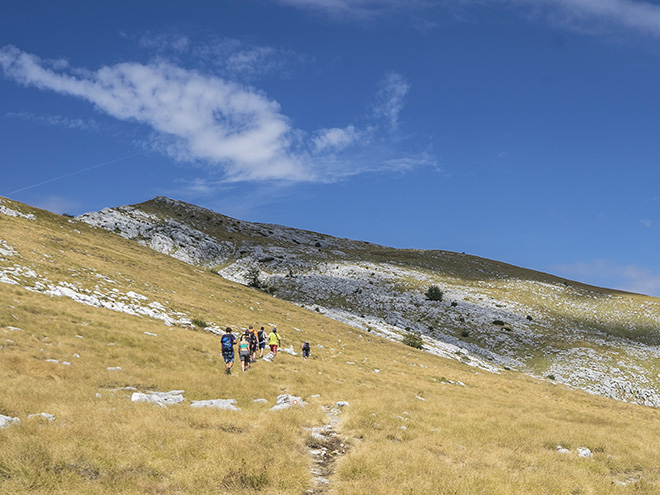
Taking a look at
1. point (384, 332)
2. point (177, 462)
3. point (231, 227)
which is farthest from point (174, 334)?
point (231, 227)

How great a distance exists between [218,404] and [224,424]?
10.3ft

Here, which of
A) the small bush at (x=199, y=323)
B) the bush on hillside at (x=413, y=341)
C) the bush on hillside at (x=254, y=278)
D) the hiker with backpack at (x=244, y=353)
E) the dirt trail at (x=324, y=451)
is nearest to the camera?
the dirt trail at (x=324, y=451)

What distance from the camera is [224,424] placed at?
38.4ft

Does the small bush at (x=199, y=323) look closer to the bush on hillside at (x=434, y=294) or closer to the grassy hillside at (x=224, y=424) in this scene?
the grassy hillside at (x=224, y=424)

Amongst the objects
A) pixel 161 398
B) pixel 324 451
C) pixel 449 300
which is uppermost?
pixel 449 300

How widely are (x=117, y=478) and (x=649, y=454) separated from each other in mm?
15649

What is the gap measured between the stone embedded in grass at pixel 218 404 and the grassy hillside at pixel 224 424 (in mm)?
643

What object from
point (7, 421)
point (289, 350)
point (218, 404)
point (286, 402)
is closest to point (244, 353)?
point (286, 402)

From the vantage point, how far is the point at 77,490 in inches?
275

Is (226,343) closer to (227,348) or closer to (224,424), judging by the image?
(227,348)

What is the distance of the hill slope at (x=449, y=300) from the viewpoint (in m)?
57.5

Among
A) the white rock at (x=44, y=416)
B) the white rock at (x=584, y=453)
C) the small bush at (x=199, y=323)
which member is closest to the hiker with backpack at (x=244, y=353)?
the small bush at (x=199, y=323)

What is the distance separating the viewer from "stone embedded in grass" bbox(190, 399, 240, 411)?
14134mm

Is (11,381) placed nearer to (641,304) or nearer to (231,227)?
(231,227)
